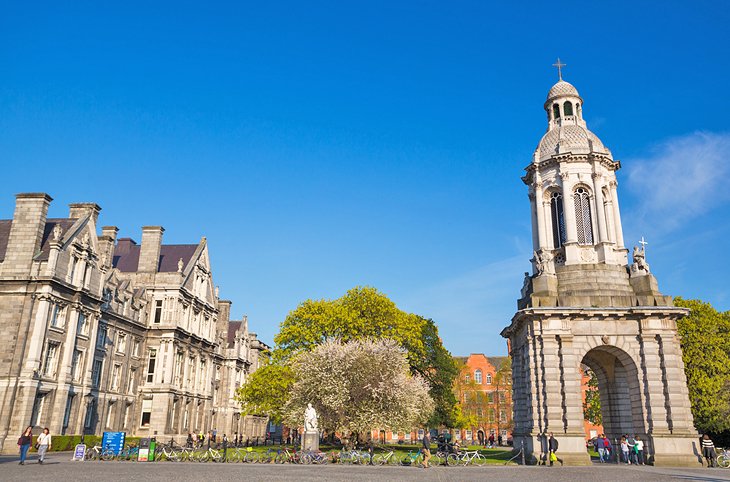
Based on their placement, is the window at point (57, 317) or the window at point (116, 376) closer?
the window at point (57, 317)

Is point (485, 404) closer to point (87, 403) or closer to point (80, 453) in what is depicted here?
point (87, 403)

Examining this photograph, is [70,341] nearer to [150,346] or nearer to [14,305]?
[14,305]

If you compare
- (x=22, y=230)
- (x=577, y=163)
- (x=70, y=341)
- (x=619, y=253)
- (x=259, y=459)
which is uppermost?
(x=577, y=163)

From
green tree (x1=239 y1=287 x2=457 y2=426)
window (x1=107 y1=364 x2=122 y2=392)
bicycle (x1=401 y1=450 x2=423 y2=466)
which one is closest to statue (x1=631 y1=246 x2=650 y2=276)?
bicycle (x1=401 y1=450 x2=423 y2=466)

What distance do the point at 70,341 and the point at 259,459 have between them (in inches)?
792

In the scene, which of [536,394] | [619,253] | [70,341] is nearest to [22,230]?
[70,341]

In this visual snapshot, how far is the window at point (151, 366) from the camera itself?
184ft

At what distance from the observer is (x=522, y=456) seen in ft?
95.7

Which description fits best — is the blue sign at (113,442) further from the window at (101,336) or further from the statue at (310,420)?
the window at (101,336)

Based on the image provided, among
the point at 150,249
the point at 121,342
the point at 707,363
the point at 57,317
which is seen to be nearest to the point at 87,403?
the point at 121,342

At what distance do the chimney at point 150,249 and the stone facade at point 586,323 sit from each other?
41037 millimetres

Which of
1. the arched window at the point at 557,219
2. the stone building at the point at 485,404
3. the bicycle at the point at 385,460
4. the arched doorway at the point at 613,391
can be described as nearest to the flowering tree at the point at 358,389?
the bicycle at the point at 385,460

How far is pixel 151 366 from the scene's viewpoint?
56.4 m

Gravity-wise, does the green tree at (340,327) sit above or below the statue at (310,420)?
above
